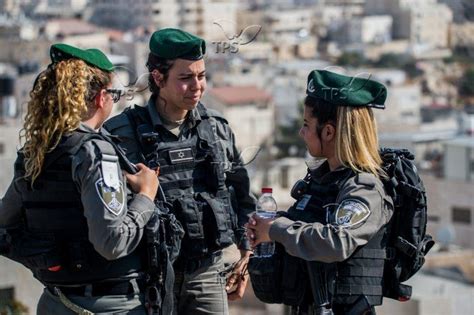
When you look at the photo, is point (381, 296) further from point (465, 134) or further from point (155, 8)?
point (155, 8)

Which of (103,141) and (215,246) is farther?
(215,246)

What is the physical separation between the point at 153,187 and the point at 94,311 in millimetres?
390

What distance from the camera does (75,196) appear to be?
3.81 m

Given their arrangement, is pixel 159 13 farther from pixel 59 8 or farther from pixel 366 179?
pixel 366 179

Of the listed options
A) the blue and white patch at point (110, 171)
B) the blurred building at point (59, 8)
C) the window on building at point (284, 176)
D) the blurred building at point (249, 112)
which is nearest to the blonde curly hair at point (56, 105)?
the blue and white patch at point (110, 171)

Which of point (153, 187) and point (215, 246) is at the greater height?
point (153, 187)

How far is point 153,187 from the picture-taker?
3.95 metres

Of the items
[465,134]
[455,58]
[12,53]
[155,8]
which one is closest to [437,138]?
[465,134]

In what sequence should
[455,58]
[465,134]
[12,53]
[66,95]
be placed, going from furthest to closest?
[455,58] → [12,53] → [465,134] → [66,95]

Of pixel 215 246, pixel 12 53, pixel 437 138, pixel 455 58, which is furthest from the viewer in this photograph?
pixel 455 58

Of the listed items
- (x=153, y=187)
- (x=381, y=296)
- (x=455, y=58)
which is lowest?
(x=455, y=58)

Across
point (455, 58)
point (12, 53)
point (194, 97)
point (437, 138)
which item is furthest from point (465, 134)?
point (455, 58)

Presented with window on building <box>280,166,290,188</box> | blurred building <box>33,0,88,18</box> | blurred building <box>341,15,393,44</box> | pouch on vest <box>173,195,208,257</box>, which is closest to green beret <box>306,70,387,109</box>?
pouch on vest <box>173,195,208,257</box>

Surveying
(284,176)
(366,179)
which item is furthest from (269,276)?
(284,176)
